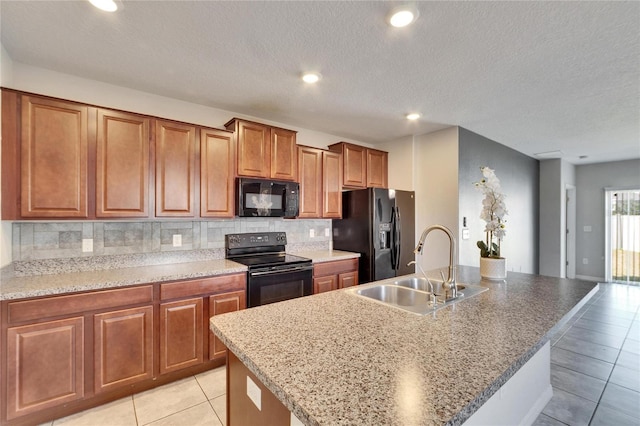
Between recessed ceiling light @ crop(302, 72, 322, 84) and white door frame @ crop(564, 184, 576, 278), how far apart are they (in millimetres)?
6445

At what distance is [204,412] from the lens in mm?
1990

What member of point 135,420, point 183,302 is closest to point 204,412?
point 135,420

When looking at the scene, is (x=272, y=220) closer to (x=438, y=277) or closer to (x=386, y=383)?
(x=438, y=277)

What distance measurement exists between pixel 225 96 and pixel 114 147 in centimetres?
105

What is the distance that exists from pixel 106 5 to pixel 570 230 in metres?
8.23

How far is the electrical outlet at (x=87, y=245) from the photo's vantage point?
2.35 metres

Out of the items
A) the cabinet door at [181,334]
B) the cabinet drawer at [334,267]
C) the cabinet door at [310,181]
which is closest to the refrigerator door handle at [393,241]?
the cabinet drawer at [334,267]

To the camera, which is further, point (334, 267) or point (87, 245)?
point (334, 267)

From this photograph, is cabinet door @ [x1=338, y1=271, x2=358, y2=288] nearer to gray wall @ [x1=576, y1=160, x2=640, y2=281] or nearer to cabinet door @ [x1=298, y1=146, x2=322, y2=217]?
cabinet door @ [x1=298, y1=146, x2=322, y2=217]

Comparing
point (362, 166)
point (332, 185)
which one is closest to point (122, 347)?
point (332, 185)

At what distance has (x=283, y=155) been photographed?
318 centimetres

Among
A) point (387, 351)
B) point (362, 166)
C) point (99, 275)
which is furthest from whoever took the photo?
point (362, 166)

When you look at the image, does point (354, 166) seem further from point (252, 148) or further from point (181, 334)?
point (181, 334)

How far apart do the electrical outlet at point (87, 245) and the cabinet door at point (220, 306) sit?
1070 millimetres
